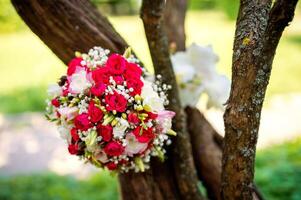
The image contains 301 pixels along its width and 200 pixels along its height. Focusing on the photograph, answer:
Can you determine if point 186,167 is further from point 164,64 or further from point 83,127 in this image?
point 83,127

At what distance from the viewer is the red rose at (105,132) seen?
6.15 ft

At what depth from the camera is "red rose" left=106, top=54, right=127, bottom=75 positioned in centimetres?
194

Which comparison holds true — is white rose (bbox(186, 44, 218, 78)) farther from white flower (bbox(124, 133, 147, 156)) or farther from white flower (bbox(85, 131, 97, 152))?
white flower (bbox(85, 131, 97, 152))

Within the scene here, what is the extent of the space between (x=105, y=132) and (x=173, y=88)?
0.50 m

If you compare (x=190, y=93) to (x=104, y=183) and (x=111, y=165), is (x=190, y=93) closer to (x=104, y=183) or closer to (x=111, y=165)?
(x=111, y=165)

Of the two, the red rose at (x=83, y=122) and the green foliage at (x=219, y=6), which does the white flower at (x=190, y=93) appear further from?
the green foliage at (x=219, y=6)

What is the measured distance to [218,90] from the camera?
2.57 m

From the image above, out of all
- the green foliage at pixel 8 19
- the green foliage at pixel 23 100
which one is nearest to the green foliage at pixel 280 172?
the green foliage at pixel 23 100

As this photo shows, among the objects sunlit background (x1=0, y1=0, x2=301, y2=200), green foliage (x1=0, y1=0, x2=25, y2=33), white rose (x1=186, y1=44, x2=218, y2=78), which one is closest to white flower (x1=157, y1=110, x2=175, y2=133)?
white rose (x1=186, y1=44, x2=218, y2=78)

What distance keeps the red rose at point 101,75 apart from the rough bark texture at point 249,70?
0.46 meters

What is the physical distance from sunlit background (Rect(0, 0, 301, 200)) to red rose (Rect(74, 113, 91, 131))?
294 centimetres

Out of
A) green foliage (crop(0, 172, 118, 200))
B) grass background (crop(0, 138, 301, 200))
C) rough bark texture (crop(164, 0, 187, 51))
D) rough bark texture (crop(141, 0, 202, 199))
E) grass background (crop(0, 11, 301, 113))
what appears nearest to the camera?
rough bark texture (crop(141, 0, 202, 199))

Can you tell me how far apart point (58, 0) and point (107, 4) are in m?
20.9

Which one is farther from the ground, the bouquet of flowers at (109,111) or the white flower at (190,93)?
the white flower at (190,93)
